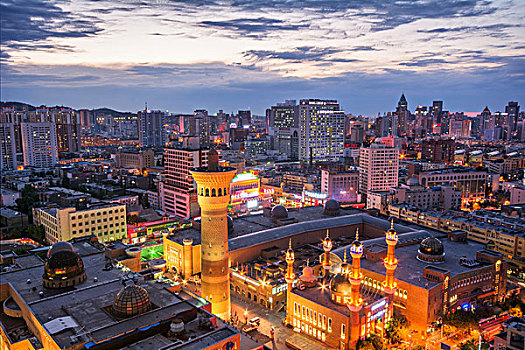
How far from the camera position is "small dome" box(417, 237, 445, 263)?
173 ft

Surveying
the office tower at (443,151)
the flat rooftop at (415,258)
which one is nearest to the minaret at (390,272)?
the flat rooftop at (415,258)

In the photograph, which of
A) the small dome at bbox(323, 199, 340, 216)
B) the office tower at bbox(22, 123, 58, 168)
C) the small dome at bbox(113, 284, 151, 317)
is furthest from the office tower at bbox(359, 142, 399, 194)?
the office tower at bbox(22, 123, 58, 168)

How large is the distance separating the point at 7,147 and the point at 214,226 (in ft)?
494

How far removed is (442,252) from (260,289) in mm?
25218

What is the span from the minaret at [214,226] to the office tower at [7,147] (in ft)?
474

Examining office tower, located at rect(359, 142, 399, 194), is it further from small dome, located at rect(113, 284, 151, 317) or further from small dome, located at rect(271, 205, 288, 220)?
small dome, located at rect(113, 284, 151, 317)

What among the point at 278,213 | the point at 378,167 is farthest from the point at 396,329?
the point at 378,167

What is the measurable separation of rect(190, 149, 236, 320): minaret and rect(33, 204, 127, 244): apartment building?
3528 centimetres

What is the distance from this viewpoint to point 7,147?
522 feet

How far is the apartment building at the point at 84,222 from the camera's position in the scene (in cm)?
6912

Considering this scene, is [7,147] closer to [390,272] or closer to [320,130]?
[320,130]

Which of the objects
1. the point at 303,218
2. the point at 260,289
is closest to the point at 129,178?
the point at 303,218

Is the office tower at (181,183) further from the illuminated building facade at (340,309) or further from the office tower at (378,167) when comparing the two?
the illuminated building facade at (340,309)

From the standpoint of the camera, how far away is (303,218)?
77.8 meters
